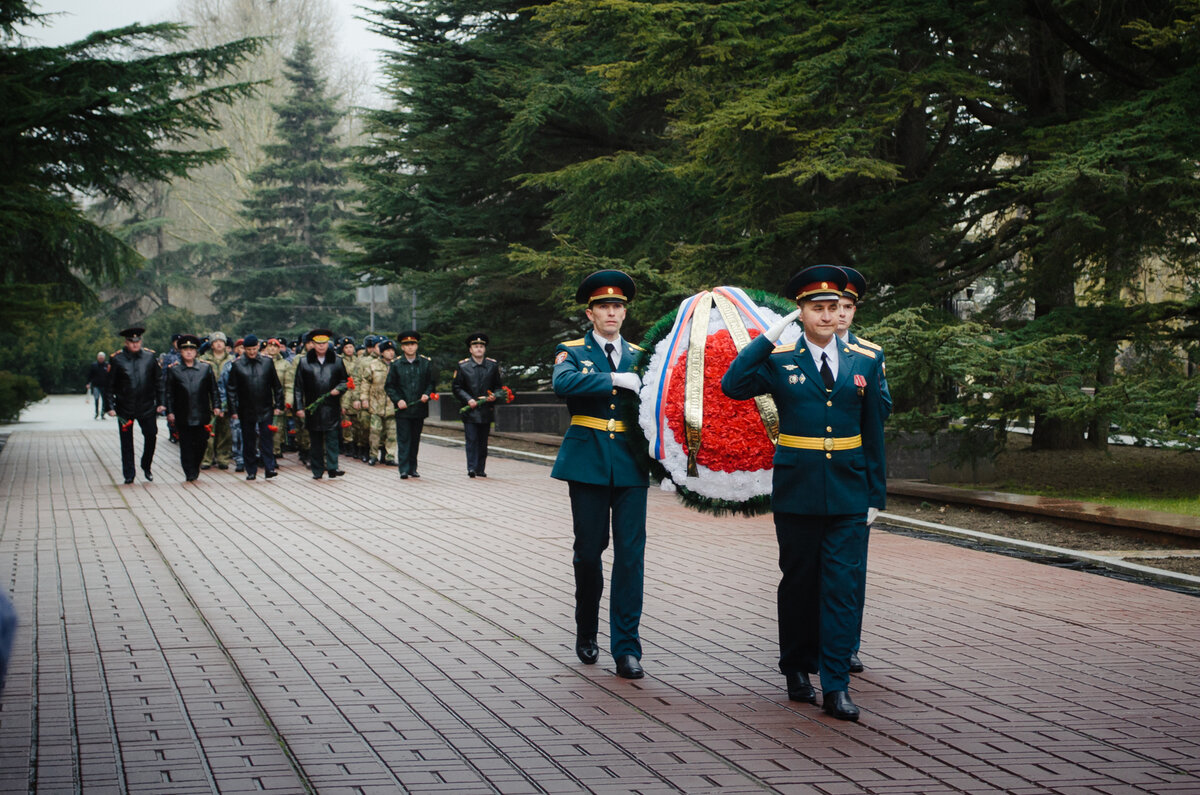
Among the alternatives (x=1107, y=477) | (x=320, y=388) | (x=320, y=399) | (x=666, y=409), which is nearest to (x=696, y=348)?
(x=666, y=409)

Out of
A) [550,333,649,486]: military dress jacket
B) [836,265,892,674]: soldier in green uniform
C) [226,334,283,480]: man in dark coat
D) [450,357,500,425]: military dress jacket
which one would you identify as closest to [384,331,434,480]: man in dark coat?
[450,357,500,425]: military dress jacket

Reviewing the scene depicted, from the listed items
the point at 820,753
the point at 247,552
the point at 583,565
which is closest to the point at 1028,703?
the point at 820,753

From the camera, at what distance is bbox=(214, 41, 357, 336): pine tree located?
2360 inches

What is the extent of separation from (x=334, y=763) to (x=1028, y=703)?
125 inches

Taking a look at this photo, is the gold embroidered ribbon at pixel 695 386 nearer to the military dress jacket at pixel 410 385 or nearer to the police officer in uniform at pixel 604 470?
the police officer in uniform at pixel 604 470

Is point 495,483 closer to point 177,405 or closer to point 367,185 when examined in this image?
point 177,405

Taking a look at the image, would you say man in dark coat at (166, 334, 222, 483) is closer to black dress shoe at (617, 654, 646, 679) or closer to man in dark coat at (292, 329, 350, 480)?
man in dark coat at (292, 329, 350, 480)

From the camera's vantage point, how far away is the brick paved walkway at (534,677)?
4852 millimetres

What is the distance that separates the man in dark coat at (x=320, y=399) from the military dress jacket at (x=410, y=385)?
78 cm

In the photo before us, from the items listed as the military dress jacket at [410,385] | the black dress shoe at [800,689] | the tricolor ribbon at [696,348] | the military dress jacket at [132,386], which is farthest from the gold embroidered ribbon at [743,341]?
the military dress jacket at [132,386]

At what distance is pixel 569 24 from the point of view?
1844cm

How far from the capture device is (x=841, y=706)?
553 centimetres

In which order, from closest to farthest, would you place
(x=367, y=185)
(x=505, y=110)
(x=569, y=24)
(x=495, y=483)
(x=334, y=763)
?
(x=334, y=763)
(x=495, y=483)
(x=569, y=24)
(x=505, y=110)
(x=367, y=185)

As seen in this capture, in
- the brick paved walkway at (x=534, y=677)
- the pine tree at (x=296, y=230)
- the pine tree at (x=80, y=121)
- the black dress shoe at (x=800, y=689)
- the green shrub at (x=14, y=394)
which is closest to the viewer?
the brick paved walkway at (x=534, y=677)
